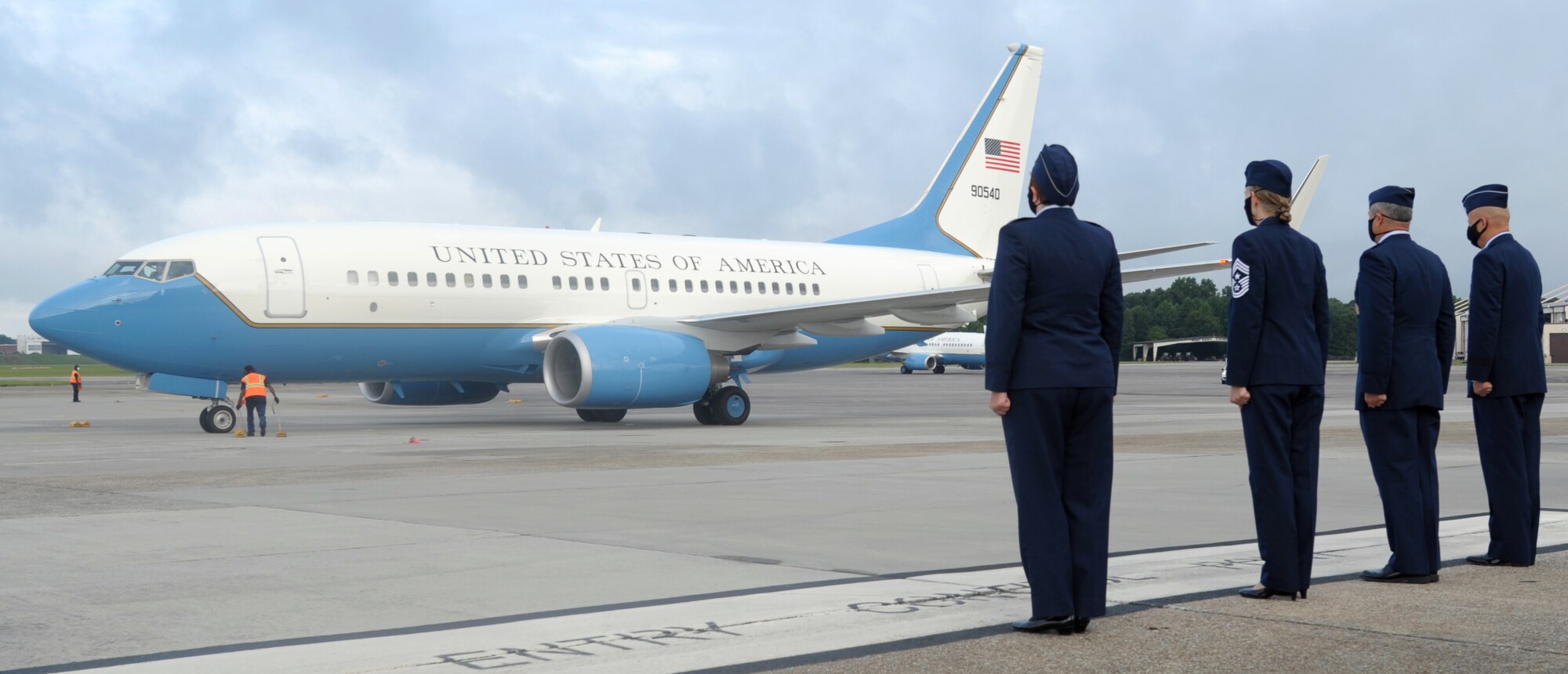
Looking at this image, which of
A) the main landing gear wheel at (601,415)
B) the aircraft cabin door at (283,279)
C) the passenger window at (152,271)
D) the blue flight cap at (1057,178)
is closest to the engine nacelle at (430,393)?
the main landing gear wheel at (601,415)

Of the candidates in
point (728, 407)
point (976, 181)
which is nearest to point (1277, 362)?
point (728, 407)

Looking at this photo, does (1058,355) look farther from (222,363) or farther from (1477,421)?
(222,363)

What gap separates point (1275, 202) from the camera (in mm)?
5965

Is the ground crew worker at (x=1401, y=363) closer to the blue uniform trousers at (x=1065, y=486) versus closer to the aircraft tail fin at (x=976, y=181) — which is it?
the blue uniform trousers at (x=1065, y=486)

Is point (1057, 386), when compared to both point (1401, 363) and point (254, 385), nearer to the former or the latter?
point (1401, 363)

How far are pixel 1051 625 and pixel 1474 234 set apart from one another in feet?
12.3

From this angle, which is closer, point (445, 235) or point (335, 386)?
point (445, 235)

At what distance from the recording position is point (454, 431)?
20188 mm

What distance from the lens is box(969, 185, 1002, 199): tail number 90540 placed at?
94.1 feet

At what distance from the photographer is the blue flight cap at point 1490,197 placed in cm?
720

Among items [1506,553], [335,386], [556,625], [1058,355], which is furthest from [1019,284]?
[335,386]

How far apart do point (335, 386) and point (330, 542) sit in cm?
4804

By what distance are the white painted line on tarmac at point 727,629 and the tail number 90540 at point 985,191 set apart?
2230 centimetres

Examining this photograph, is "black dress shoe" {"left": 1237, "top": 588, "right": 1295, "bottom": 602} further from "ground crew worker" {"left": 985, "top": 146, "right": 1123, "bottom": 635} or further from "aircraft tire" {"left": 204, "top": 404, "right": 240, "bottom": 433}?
"aircraft tire" {"left": 204, "top": 404, "right": 240, "bottom": 433}
